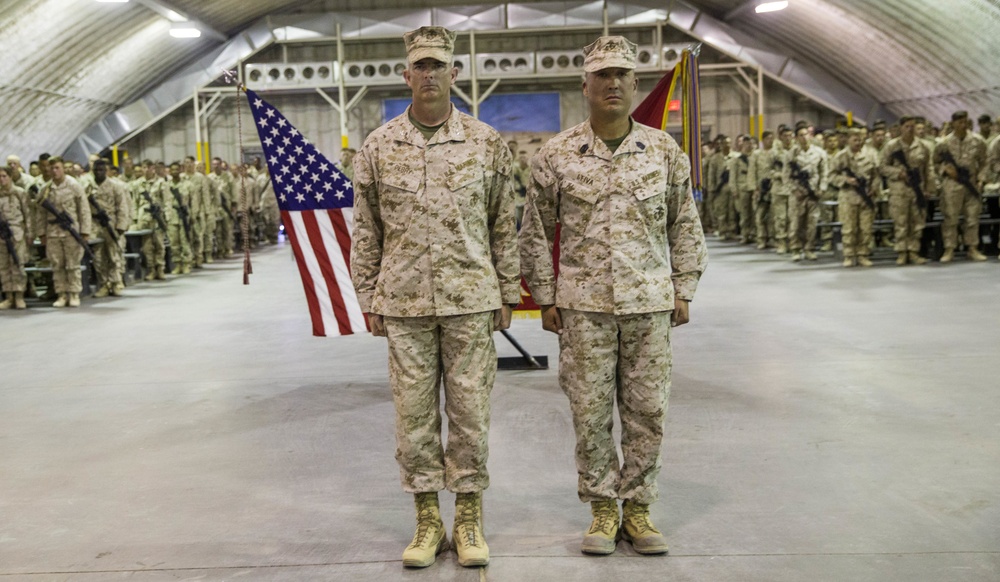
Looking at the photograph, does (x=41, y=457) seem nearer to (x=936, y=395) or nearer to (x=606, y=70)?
(x=606, y=70)

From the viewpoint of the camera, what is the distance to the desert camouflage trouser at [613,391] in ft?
10.7

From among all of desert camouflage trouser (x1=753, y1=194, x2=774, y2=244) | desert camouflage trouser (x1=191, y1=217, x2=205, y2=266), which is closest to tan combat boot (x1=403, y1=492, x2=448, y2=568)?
desert camouflage trouser (x1=753, y1=194, x2=774, y2=244)

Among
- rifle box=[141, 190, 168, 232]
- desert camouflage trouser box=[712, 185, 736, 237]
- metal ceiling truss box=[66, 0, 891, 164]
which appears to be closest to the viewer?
rifle box=[141, 190, 168, 232]

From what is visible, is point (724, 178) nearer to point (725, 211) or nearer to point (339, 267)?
point (725, 211)

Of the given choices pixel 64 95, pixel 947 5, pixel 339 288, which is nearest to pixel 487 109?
pixel 64 95

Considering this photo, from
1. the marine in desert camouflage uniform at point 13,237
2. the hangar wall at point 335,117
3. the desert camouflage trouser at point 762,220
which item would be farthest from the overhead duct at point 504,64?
the marine in desert camouflage uniform at point 13,237

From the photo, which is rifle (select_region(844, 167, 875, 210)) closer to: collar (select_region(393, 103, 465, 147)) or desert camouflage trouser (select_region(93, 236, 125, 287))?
desert camouflage trouser (select_region(93, 236, 125, 287))

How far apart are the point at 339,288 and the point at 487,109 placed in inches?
742

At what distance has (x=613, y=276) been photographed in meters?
3.22

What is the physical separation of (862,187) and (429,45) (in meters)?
9.91

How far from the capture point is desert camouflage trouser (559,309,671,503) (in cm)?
327

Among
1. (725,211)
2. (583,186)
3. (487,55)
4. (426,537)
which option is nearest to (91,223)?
(426,537)

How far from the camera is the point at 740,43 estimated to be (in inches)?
924

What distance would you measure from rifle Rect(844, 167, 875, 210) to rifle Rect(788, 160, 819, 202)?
34.9 inches
